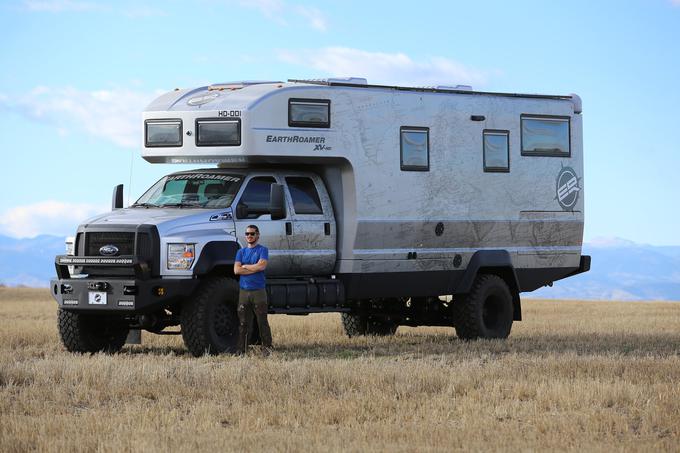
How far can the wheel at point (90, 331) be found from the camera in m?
18.2

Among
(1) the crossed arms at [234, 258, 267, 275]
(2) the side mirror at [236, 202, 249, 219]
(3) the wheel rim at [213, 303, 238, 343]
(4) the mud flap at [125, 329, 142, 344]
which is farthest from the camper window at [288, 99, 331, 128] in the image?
(4) the mud flap at [125, 329, 142, 344]

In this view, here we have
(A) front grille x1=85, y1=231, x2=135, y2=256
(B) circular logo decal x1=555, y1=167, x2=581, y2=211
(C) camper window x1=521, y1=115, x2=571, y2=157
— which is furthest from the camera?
(B) circular logo decal x1=555, y1=167, x2=581, y2=211

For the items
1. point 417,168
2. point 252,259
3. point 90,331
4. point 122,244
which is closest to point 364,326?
point 417,168

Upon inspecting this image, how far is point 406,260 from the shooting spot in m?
19.9

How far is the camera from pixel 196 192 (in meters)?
18.3

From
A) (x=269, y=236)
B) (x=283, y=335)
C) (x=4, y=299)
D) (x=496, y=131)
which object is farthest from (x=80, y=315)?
(x=4, y=299)

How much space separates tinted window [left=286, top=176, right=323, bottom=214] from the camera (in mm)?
18812

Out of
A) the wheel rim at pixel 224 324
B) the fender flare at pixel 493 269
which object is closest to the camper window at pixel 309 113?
the wheel rim at pixel 224 324

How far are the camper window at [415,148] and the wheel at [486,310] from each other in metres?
2.34

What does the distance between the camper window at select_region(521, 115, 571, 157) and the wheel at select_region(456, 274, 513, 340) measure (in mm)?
2213

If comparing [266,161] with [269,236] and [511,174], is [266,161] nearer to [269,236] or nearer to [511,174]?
[269,236]

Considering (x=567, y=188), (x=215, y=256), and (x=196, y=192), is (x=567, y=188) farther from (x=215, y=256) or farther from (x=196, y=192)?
(x=215, y=256)

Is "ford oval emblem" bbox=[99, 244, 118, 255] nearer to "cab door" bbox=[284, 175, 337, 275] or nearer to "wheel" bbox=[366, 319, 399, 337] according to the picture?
"cab door" bbox=[284, 175, 337, 275]

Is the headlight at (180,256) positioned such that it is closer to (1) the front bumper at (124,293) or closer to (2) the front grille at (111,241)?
(1) the front bumper at (124,293)
